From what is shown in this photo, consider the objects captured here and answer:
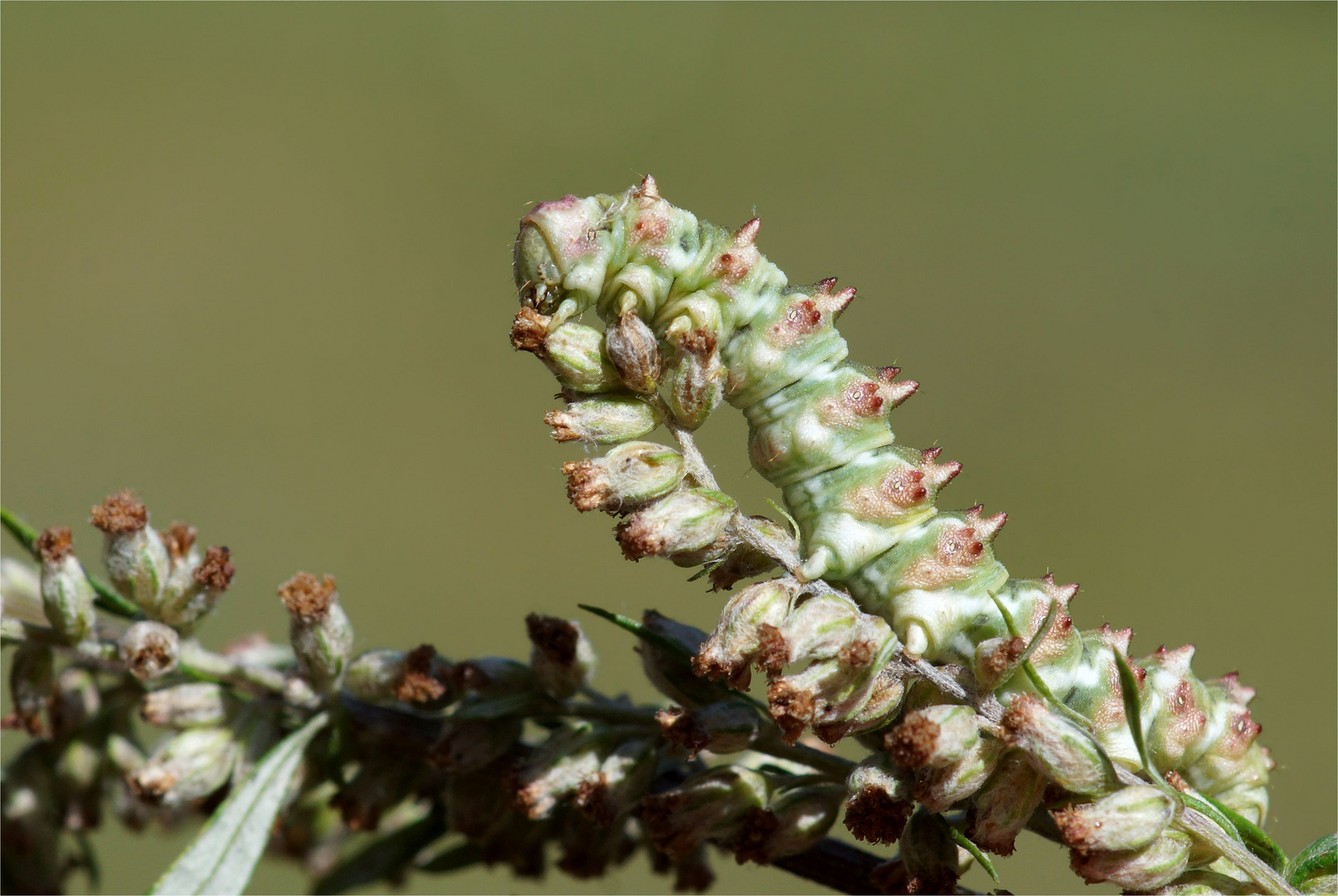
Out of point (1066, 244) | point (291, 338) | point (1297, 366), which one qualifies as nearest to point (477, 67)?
point (291, 338)

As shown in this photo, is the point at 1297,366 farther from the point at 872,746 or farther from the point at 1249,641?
the point at 872,746

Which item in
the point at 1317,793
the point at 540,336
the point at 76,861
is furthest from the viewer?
the point at 1317,793

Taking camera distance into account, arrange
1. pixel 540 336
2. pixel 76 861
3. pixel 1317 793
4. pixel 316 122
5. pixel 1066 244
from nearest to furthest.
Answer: pixel 540 336
pixel 76 861
pixel 1317 793
pixel 1066 244
pixel 316 122

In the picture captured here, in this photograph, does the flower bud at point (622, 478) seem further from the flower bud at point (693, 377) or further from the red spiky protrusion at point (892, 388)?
the red spiky protrusion at point (892, 388)

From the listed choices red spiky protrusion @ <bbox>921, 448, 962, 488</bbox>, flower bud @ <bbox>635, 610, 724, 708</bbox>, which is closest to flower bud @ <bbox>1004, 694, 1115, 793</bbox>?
red spiky protrusion @ <bbox>921, 448, 962, 488</bbox>

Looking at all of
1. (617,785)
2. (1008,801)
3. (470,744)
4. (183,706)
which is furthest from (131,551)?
(1008,801)

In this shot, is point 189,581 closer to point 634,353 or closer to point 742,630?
point 634,353
